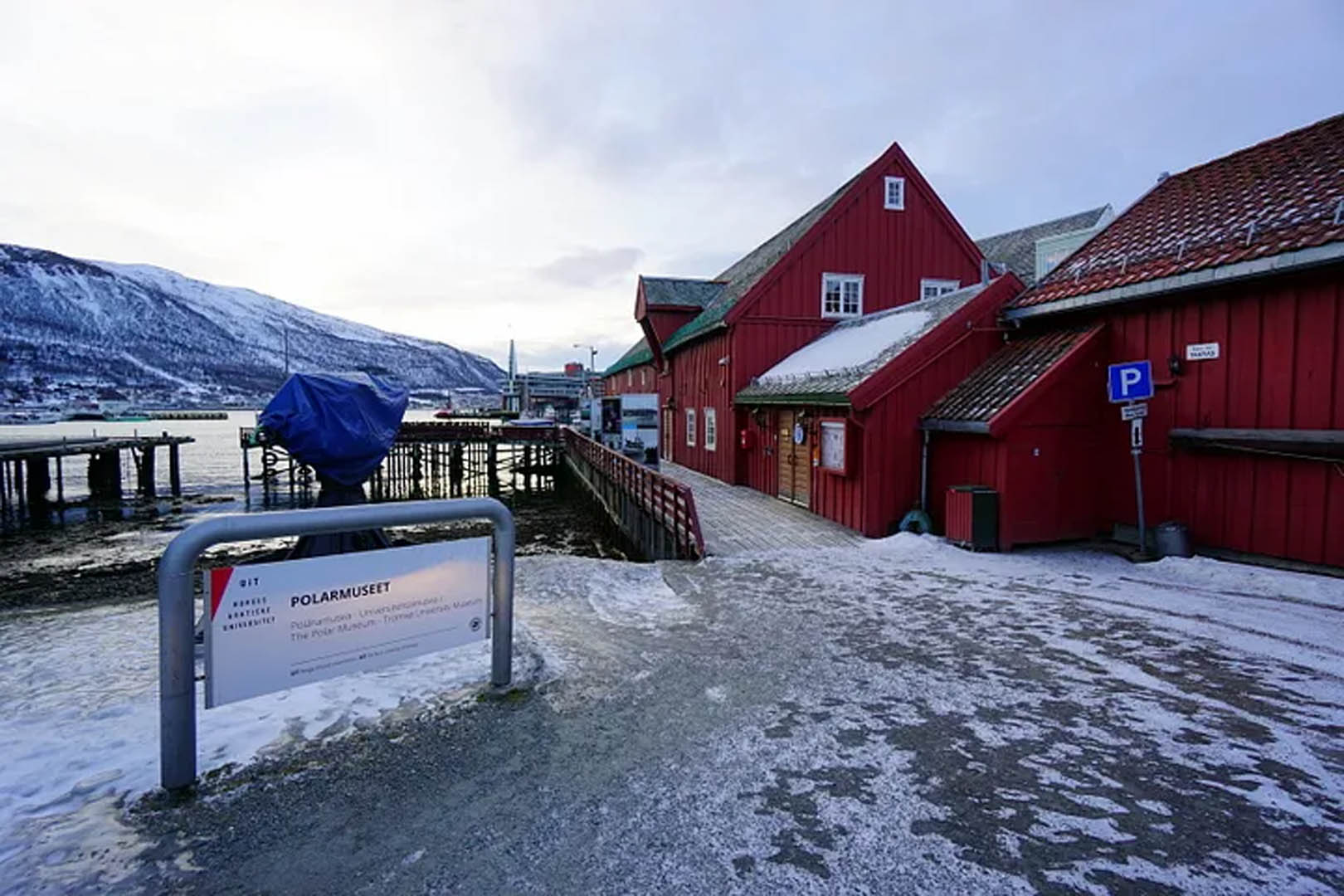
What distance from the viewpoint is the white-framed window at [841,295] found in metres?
20.0

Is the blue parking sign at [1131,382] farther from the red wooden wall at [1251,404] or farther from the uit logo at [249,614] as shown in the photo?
the uit logo at [249,614]

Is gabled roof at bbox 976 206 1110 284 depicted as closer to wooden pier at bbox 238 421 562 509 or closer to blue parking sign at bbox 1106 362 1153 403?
blue parking sign at bbox 1106 362 1153 403

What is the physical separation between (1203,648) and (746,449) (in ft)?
43.6

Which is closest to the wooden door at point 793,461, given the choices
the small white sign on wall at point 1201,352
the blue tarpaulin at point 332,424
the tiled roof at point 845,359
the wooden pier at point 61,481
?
the tiled roof at point 845,359

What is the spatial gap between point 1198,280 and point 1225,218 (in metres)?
1.71

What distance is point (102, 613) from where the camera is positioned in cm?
779

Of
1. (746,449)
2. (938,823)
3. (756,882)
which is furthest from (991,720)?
(746,449)

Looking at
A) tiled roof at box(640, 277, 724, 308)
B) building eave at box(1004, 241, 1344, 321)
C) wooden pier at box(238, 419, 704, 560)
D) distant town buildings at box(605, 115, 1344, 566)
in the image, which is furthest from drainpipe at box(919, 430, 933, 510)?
tiled roof at box(640, 277, 724, 308)

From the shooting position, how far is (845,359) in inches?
575

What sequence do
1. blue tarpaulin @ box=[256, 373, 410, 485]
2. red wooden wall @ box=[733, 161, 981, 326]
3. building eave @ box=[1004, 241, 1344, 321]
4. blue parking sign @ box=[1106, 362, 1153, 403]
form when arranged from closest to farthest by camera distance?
blue tarpaulin @ box=[256, 373, 410, 485], building eave @ box=[1004, 241, 1344, 321], blue parking sign @ box=[1106, 362, 1153, 403], red wooden wall @ box=[733, 161, 981, 326]

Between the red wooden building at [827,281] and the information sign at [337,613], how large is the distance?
13.5 m

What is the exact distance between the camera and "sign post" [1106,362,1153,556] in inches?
370

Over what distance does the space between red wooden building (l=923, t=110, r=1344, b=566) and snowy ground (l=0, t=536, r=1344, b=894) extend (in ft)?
7.55

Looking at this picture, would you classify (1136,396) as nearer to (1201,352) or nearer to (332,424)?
(1201,352)
